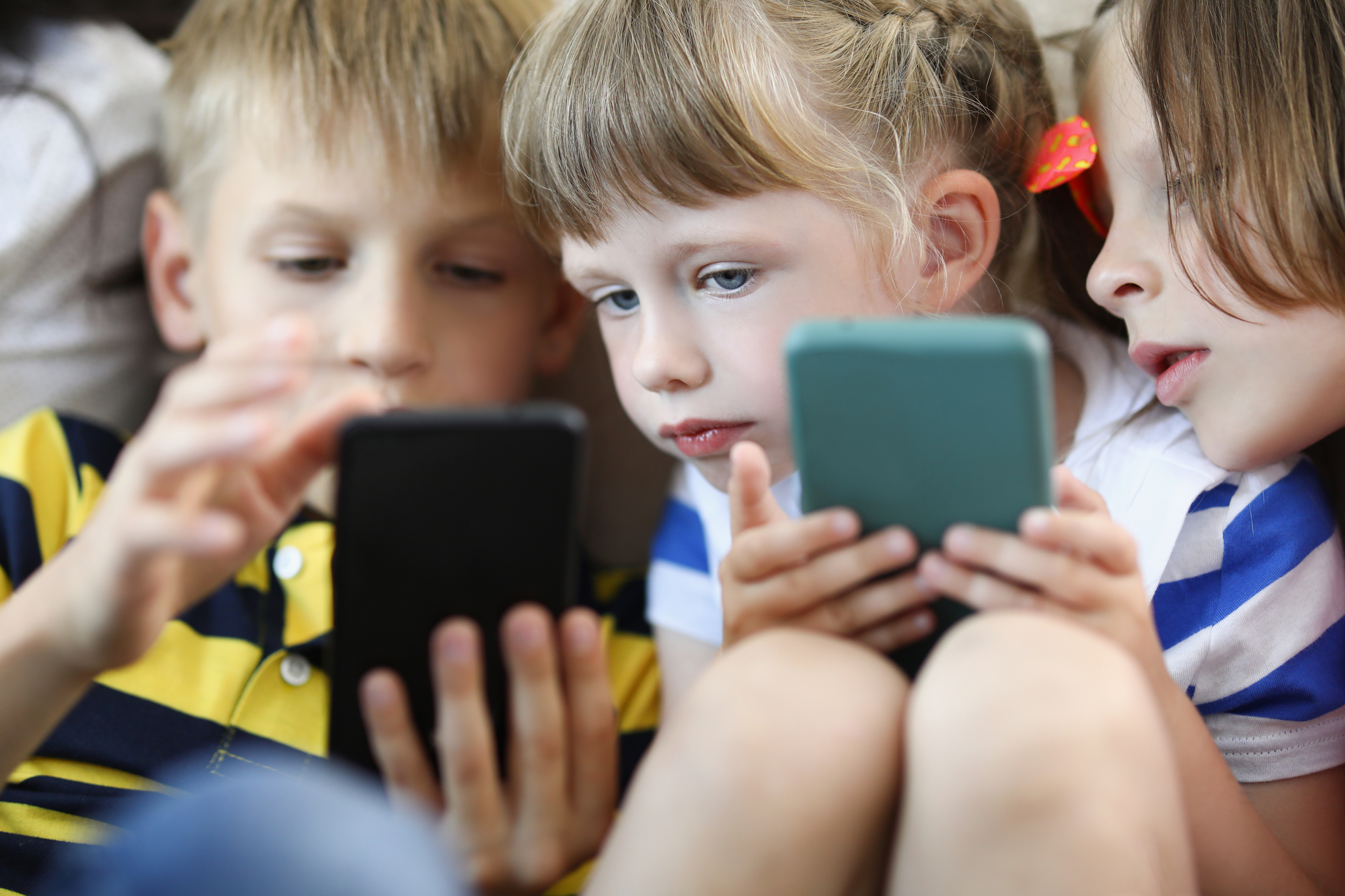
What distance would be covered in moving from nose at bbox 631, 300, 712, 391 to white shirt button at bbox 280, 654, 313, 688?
340mm

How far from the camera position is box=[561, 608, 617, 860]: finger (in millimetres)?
516

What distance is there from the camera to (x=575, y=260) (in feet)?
2.49

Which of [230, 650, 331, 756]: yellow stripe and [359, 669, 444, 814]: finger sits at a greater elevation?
[359, 669, 444, 814]: finger

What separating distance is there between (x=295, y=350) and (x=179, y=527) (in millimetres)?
99

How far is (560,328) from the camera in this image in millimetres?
999

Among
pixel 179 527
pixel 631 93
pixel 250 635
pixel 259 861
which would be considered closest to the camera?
pixel 259 861

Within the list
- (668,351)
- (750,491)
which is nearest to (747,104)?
(668,351)

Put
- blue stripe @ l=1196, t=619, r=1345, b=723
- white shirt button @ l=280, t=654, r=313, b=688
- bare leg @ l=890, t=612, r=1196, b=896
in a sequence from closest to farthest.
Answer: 1. bare leg @ l=890, t=612, r=1196, b=896
2. blue stripe @ l=1196, t=619, r=1345, b=723
3. white shirt button @ l=280, t=654, r=313, b=688

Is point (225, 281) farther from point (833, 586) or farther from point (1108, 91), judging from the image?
point (1108, 91)

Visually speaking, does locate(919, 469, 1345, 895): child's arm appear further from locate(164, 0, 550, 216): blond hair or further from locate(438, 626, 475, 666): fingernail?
locate(164, 0, 550, 216): blond hair

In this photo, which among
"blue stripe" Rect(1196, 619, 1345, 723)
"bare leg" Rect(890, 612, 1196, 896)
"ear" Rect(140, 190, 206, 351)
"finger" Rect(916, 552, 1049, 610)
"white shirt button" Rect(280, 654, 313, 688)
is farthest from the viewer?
"ear" Rect(140, 190, 206, 351)

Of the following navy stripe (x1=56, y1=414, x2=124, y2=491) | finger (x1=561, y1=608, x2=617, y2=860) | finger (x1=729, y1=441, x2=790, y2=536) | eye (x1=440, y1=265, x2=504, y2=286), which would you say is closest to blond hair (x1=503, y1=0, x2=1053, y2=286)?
eye (x1=440, y1=265, x2=504, y2=286)

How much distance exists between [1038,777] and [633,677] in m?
0.52

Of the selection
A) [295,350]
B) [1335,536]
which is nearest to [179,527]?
[295,350]
